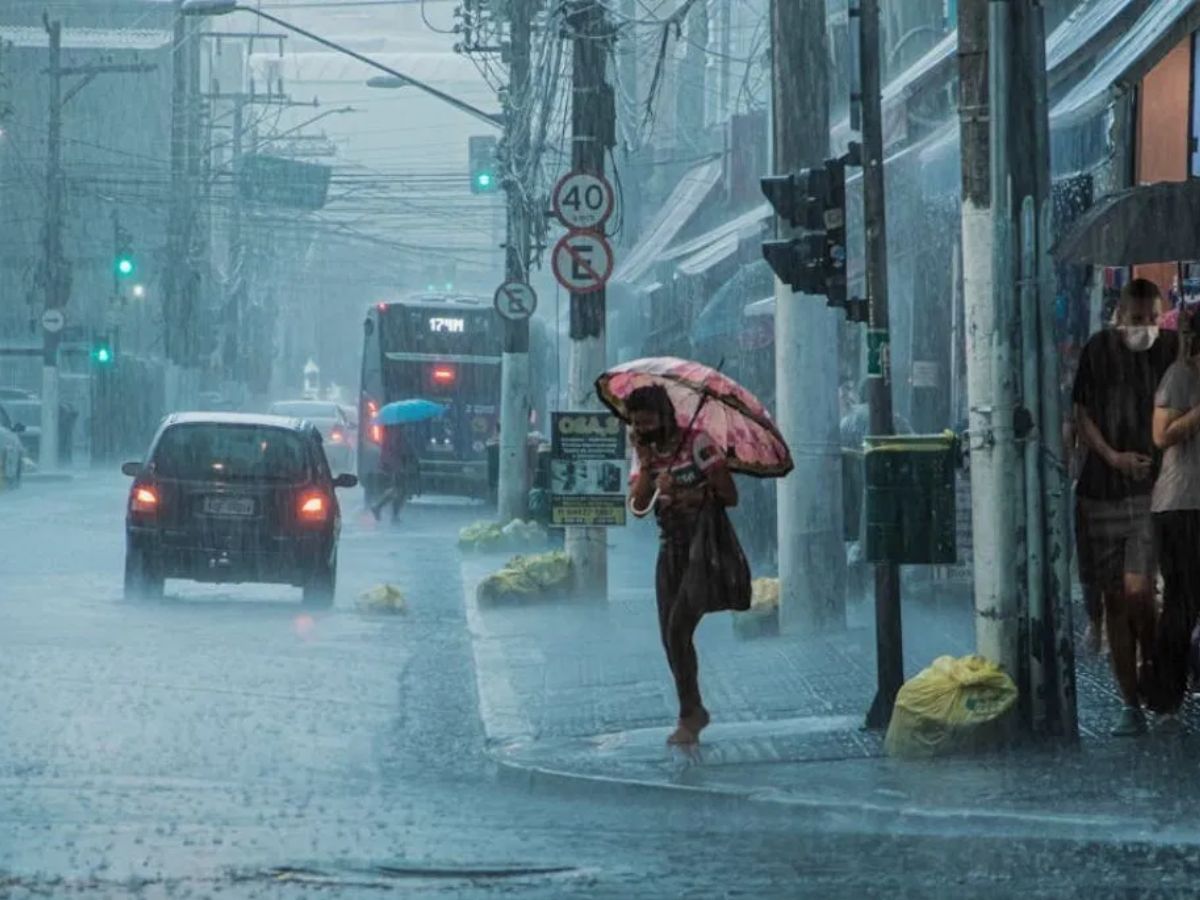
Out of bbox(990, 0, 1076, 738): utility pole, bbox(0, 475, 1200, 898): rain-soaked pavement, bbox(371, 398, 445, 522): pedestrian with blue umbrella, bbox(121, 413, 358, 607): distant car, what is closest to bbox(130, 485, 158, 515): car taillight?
bbox(121, 413, 358, 607): distant car

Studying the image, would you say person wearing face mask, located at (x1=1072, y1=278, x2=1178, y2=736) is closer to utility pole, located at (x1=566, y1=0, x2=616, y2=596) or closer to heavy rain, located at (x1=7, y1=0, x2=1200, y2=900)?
heavy rain, located at (x1=7, y1=0, x2=1200, y2=900)

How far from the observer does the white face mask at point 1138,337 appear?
12.2 meters

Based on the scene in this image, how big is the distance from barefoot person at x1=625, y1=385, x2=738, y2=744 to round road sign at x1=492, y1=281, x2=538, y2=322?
18.3m

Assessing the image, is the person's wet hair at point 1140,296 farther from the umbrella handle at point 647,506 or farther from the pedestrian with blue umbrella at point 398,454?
the pedestrian with blue umbrella at point 398,454

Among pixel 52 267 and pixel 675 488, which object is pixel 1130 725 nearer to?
pixel 675 488

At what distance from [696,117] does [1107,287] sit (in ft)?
145

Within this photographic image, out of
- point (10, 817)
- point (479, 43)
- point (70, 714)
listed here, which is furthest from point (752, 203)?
point (10, 817)

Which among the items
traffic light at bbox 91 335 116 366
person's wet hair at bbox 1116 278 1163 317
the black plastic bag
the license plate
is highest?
traffic light at bbox 91 335 116 366

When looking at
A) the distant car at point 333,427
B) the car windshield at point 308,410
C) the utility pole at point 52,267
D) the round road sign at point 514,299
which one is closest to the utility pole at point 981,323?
the round road sign at point 514,299

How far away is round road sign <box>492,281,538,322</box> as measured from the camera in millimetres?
31141

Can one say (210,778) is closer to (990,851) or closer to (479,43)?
(990,851)

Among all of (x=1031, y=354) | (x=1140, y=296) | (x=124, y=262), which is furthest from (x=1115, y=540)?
(x=124, y=262)

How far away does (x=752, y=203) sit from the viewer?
4219 cm

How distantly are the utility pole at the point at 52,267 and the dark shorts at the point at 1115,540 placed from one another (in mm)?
47011
